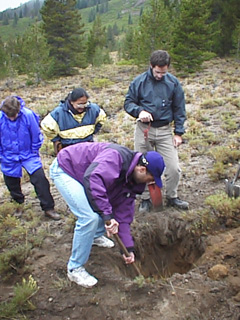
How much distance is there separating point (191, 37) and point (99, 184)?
14585 millimetres

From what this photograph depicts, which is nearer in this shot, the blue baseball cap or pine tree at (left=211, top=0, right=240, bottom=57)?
the blue baseball cap

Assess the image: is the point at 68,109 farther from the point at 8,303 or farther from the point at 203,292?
the point at 203,292

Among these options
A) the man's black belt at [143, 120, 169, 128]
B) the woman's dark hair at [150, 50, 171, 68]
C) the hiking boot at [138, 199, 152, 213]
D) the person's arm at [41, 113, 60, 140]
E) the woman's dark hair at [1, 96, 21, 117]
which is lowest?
the hiking boot at [138, 199, 152, 213]

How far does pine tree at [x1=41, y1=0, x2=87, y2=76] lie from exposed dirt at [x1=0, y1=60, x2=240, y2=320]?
1756 cm

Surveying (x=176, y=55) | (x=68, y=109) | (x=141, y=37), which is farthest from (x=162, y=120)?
(x=141, y=37)

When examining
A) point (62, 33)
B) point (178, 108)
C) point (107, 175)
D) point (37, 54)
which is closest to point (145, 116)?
point (178, 108)

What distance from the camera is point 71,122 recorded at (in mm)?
4402

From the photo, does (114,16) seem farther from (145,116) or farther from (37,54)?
(145,116)

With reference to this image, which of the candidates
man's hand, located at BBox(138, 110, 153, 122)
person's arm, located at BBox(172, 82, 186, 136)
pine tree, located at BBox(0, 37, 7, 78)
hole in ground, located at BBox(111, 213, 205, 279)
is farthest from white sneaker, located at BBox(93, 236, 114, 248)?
pine tree, located at BBox(0, 37, 7, 78)

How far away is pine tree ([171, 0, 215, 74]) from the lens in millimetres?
15695

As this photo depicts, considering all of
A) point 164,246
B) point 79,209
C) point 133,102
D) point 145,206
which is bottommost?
point 164,246

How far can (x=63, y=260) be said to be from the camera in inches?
→ 158

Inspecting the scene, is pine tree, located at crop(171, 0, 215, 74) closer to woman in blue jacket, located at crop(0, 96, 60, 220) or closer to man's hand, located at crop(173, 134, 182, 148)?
man's hand, located at crop(173, 134, 182, 148)

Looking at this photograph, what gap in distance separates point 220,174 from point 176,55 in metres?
11.6
